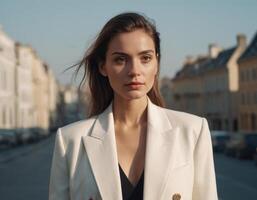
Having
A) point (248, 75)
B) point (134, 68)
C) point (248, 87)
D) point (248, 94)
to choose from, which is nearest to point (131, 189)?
point (134, 68)

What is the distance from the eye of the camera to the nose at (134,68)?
8.32 ft

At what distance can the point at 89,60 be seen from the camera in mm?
2883

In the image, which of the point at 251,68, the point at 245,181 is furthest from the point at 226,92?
the point at 245,181

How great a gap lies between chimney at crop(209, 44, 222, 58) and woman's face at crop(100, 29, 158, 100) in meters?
83.8

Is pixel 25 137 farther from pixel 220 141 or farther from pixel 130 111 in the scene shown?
pixel 130 111

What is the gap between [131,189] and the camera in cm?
254

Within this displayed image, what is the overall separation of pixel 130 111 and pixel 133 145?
0.17 m

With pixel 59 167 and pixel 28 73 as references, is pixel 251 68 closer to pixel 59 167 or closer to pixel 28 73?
pixel 28 73

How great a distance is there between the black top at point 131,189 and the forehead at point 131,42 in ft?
1.79

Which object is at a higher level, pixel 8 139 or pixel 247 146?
pixel 247 146

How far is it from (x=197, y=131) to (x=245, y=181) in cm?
1643

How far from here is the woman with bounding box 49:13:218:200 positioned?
2.52 metres

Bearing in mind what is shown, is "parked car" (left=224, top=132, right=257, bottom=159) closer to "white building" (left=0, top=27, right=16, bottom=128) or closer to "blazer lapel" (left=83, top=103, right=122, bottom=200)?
"blazer lapel" (left=83, top=103, right=122, bottom=200)

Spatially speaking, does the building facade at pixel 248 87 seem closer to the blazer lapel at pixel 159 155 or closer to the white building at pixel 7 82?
the white building at pixel 7 82
